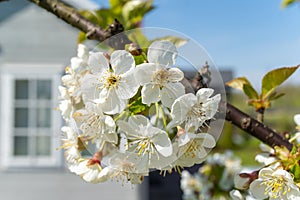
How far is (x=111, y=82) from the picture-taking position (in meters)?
0.54

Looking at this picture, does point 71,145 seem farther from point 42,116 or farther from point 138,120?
point 42,116

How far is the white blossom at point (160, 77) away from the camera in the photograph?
517mm

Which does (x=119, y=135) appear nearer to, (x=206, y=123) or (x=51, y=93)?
(x=206, y=123)

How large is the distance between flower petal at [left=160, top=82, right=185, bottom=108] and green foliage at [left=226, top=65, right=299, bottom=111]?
0.23 meters

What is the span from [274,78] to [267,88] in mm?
19

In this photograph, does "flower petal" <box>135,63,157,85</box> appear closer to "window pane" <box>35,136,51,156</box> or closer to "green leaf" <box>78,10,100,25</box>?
"green leaf" <box>78,10,100,25</box>

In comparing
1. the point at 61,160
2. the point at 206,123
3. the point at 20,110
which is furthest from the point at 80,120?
the point at 20,110

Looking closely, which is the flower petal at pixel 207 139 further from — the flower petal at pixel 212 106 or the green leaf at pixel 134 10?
the green leaf at pixel 134 10

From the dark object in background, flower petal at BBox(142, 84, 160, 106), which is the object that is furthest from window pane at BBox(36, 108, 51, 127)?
flower petal at BBox(142, 84, 160, 106)

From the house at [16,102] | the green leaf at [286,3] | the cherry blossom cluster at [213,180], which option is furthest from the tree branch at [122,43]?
the house at [16,102]

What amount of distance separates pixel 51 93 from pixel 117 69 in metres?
5.33

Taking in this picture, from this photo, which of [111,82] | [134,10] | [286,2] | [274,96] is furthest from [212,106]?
[286,2]

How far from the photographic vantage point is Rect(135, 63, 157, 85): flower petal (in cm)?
51

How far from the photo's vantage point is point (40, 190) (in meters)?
5.49
